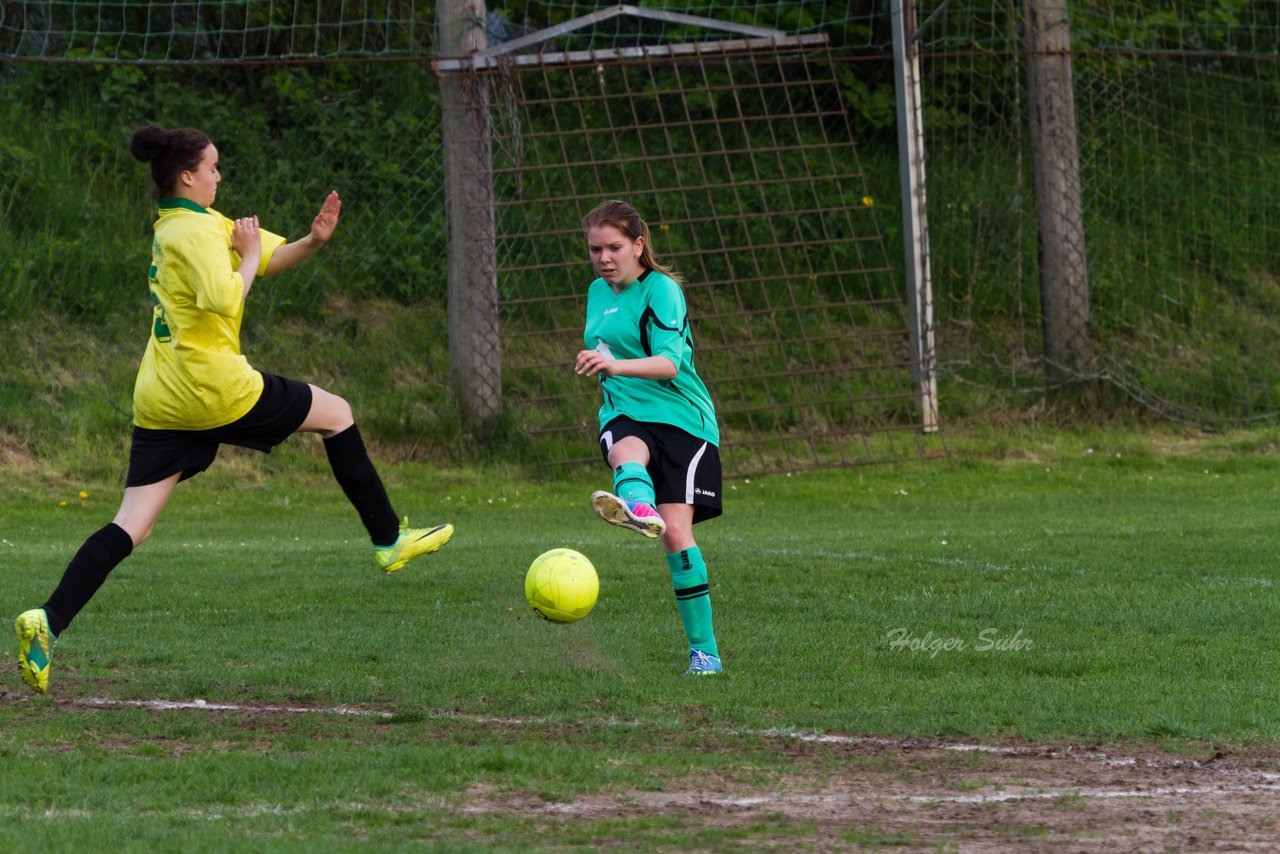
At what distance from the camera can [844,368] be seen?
14.4 meters

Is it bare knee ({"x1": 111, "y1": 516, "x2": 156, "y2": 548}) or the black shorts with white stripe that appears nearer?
bare knee ({"x1": 111, "y1": 516, "x2": 156, "y2": 548})

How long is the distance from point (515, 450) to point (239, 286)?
8.15 m

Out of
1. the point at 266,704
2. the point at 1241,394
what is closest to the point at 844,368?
the point at 1241,394

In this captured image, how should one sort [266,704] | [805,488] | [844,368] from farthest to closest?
[844,368]
[805,488]
[266,704]

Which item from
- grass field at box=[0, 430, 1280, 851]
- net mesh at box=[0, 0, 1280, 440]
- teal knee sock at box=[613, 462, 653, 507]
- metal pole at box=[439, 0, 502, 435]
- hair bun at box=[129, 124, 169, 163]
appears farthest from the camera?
net mesh at box=[0, 0, 1280, 440]

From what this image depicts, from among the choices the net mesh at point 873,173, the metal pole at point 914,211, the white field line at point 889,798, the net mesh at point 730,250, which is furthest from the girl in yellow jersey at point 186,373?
the metal pole at point 914,211

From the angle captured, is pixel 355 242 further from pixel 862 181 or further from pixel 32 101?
pixel 862 181

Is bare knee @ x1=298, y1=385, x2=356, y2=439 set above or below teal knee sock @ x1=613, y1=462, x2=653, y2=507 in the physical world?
above

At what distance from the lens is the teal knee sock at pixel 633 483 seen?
232 inches

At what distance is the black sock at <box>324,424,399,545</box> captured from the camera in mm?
6258

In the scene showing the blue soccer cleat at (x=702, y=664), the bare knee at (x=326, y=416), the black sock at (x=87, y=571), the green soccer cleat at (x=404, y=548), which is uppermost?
the bare knee at (x=326, y=416)

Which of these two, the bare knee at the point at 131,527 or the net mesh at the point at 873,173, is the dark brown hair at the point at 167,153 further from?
the net mesh at the point at 873,173

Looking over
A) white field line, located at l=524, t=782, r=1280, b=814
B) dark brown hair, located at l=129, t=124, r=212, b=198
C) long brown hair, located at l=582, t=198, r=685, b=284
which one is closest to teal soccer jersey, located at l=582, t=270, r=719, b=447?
long brown hair, located at l=582, t=198, r=685, b=284

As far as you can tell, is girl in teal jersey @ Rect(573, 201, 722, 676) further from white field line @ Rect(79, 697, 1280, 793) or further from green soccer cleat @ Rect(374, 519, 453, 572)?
white field line @ Rect(79, 697, 1280, 793)
